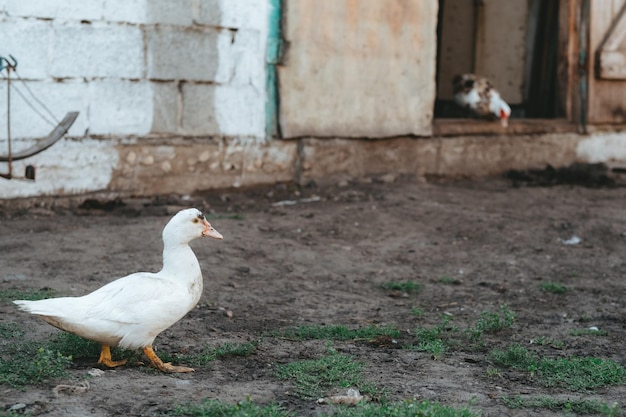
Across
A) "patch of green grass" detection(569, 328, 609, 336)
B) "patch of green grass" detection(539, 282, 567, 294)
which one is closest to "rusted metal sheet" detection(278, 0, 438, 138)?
"patch of green grass" detection(539, 282, 567, 294)

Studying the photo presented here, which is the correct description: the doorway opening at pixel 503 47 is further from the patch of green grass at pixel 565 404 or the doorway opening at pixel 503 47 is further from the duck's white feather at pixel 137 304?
the patch of green grass at pixel 565 404

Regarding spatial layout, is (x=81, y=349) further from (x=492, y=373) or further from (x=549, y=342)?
(x=549, y=342)

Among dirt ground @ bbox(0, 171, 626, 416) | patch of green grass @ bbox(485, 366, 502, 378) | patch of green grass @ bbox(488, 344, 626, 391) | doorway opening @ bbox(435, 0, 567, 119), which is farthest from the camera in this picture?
doorway opening @ bbox(435, 0, 567, 119)

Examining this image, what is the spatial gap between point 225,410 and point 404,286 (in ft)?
8.88

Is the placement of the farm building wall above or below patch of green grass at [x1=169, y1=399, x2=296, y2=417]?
above

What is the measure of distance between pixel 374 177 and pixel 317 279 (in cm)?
276

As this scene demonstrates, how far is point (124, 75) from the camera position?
715cm

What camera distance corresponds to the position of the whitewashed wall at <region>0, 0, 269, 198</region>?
22.2 feet

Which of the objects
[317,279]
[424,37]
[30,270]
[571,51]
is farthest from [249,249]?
[571,51]

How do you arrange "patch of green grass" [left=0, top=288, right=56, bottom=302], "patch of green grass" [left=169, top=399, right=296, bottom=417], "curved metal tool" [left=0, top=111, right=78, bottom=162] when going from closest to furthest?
"patch of green grass" [left=169, top=399, right=296, bottom=417] < "patch of green grass" [left=0, top=288, right=56, bottom=302] < "curved metal tool" [left=0, top=111, right=78, bottom=162]

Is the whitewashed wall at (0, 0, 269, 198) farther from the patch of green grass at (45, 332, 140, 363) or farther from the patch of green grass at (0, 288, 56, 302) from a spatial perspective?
the patch of green grass at (45, 332, 140, 363)

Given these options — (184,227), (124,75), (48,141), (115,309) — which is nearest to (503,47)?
(124,75)

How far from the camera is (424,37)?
8.68 metres

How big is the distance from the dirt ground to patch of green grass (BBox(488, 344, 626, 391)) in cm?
8
